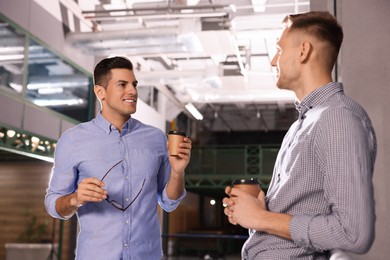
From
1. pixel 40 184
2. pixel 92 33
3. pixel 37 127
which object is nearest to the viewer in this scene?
pixel 37 127

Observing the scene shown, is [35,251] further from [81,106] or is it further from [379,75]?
[379,75]

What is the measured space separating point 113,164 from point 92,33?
6013 mm

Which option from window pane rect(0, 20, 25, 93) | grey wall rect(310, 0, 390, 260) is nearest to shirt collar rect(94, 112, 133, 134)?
grey wall rect(310, 0, 390, 260)

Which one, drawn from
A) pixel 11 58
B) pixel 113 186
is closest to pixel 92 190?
pixel 113 186

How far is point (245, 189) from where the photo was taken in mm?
1263

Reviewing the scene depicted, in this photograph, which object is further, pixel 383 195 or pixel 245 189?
pixel 383 195

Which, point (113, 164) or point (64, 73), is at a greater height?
point (64, 73)

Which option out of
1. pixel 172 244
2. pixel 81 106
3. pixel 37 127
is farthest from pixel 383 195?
pixel 172 244

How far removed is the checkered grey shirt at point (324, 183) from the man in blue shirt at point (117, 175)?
30.3 inches

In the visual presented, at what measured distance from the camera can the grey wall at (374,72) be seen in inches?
78.8

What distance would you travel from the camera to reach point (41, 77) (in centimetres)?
732

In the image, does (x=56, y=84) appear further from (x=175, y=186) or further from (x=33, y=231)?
(x=175, y=186)

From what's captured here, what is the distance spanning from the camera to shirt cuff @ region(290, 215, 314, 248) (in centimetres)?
107

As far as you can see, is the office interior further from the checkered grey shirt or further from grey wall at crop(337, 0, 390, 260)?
the checkered grey shirt
